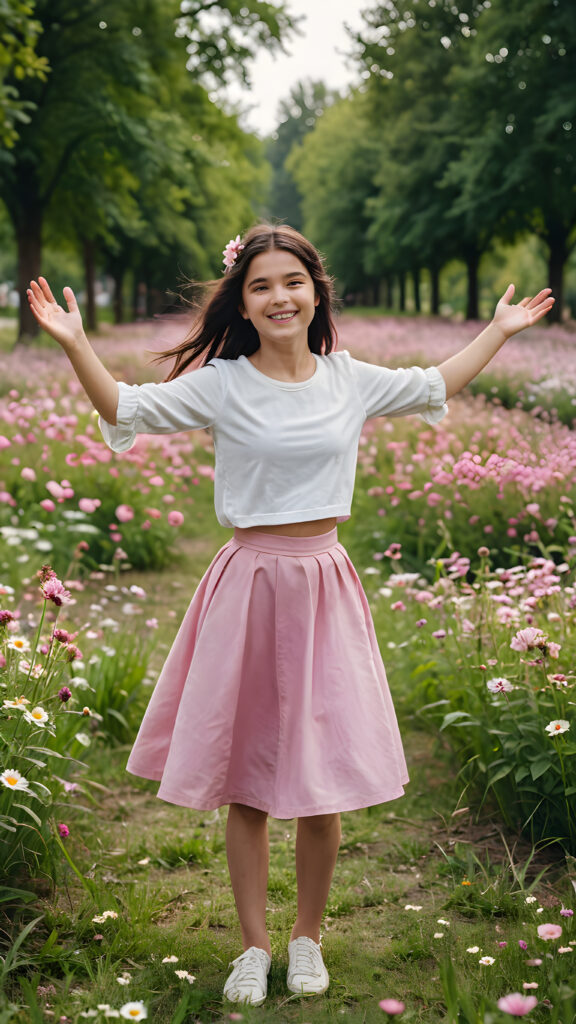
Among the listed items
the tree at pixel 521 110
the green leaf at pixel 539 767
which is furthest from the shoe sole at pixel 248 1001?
the tree at pixel 521 110

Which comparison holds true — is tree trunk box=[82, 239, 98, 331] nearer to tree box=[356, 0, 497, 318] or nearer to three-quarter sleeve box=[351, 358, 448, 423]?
tree box=[356, 0, 497, 318]

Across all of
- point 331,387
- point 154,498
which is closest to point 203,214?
point 154,498

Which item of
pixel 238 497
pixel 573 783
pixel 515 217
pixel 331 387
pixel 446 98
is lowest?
pixel 573 783

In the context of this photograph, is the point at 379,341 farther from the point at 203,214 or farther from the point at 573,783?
the point at 203,214

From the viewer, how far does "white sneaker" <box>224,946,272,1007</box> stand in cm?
236

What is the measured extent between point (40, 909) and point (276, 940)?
69 cm

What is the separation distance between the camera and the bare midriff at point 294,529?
250 centimetres

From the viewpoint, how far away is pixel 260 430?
2459 mm

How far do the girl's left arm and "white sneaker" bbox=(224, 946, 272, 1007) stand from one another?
64.3 inches

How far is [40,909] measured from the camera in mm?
2717

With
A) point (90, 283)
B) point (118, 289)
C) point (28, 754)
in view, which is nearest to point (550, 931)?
point (28, 754)

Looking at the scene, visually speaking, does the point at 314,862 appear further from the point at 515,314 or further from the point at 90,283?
the point at 90,283

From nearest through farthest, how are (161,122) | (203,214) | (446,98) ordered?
(161,122)
(446,98)
(203,214)

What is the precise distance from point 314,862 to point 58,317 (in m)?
1.56
